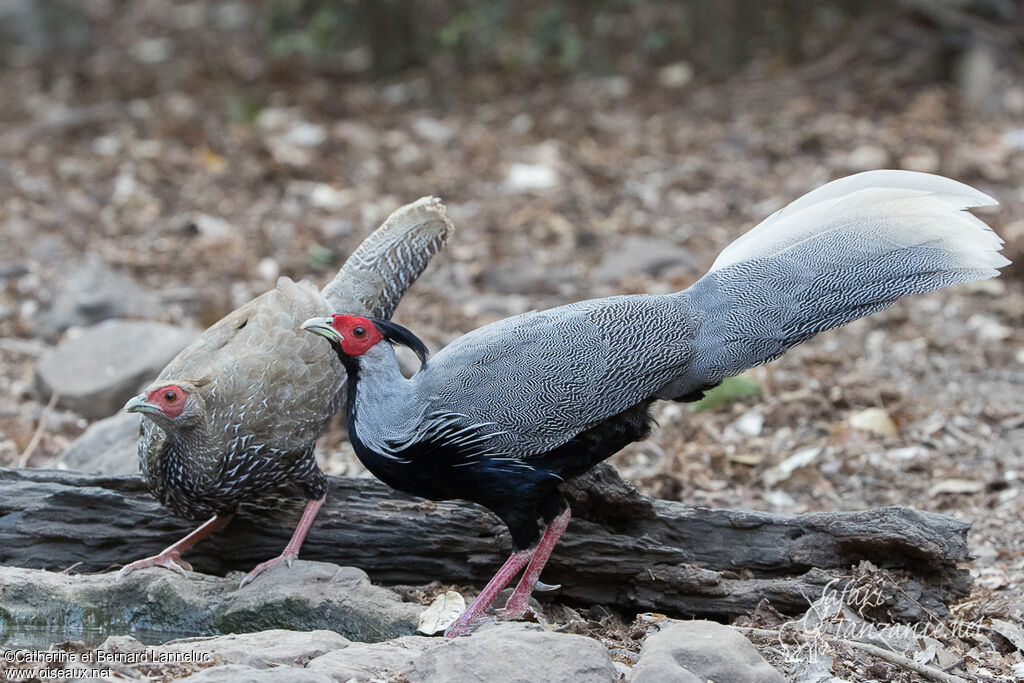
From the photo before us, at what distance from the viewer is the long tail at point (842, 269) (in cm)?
385

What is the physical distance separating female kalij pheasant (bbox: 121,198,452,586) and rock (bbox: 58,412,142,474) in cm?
86

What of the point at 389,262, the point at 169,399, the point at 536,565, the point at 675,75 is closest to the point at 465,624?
the point at 536,565

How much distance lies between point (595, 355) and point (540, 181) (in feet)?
17.9

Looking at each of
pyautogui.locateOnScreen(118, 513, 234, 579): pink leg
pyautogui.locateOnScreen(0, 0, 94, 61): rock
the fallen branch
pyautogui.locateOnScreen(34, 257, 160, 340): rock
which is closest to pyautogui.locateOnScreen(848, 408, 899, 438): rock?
the fallen branch

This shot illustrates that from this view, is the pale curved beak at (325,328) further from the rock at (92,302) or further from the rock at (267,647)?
the rock at (92,302)

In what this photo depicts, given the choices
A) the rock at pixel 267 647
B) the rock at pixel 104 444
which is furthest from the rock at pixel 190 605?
the rock at pixel 104 444

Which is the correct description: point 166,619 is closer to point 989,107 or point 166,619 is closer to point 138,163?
point 138,163

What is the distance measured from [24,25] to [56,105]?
7.68 feet

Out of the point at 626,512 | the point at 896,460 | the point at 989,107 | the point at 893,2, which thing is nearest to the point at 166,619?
the point at 626,512

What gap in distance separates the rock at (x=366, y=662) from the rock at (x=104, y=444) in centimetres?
224

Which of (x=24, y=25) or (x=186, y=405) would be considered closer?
(x=186, y=405)

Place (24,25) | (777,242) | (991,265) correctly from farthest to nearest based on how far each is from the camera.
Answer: (24,25) → (777,242) → (991,265)

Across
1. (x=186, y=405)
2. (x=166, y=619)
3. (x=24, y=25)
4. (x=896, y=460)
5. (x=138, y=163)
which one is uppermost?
(x=24, y=25)

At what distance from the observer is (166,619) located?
13.0ft
